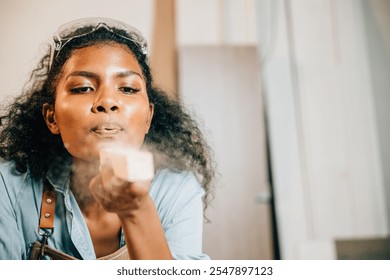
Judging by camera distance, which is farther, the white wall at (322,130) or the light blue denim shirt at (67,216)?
the white wall at (322,130)

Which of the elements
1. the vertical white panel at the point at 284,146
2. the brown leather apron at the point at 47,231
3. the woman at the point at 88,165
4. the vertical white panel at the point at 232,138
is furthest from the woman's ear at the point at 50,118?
the vertical white panel at the point at 284,146

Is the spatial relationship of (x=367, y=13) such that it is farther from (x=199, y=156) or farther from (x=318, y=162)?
(x=199, y=156)

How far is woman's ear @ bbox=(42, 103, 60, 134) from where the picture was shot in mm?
892

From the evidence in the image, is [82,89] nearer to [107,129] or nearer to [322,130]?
[107,129]

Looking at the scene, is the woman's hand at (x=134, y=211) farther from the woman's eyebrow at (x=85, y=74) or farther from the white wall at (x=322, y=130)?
the white wall at (x=322, y=130)

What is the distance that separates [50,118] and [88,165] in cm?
13

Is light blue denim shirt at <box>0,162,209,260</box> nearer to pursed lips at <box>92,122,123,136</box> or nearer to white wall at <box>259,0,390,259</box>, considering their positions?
pursed lips at <box>92,122,123,136</box>

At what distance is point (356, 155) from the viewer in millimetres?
1038

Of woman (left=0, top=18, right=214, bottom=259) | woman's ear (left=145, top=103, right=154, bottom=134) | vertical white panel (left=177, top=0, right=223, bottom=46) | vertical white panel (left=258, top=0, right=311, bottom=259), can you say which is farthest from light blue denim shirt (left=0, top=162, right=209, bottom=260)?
vertical white panel (left=177, top=0, right=223, bottom=46)

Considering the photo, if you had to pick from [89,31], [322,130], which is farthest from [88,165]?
[322,130]

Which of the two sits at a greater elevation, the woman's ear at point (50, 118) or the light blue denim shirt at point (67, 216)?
the woman's ear at point (50, 118)

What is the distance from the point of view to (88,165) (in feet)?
2.93

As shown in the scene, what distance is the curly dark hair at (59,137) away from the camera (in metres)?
0.90

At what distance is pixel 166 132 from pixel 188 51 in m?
0.21
